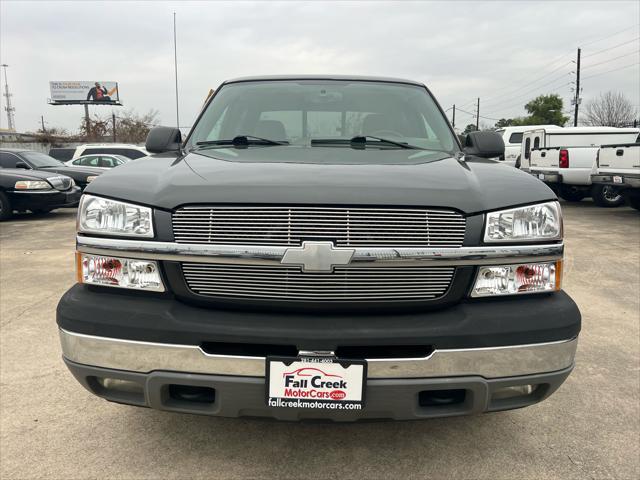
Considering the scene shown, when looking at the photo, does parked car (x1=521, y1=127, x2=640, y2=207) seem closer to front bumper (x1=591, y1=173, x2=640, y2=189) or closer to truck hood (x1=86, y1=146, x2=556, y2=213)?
front bumper (x1=591, y1=173, x2=640, y2=189)

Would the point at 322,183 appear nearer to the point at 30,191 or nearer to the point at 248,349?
the point at 248,349

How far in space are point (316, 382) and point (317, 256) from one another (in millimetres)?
454

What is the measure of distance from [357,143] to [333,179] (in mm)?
911

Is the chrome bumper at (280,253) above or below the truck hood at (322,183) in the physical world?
below

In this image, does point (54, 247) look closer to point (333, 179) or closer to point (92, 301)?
point (92, 301)

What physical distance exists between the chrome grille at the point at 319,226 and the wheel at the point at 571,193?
43.3 ft

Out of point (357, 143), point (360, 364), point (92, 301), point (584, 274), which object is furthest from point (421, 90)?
point (584, 274)

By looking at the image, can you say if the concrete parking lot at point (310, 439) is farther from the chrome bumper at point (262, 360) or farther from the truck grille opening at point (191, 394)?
the chrome bumper at point (262, 360)

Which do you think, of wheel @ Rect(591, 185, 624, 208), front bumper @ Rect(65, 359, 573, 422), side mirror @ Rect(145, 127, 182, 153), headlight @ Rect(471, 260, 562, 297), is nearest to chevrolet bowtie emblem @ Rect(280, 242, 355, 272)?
front bumper @ Rect(65, 359, 573, 422)

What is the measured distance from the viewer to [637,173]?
31.6 ft

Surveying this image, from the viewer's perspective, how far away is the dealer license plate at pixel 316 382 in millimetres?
1873

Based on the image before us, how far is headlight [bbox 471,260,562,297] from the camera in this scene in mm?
2055

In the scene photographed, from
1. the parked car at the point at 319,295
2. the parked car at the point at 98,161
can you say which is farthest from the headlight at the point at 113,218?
the parked car at the point at 98,161

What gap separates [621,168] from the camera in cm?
1004
